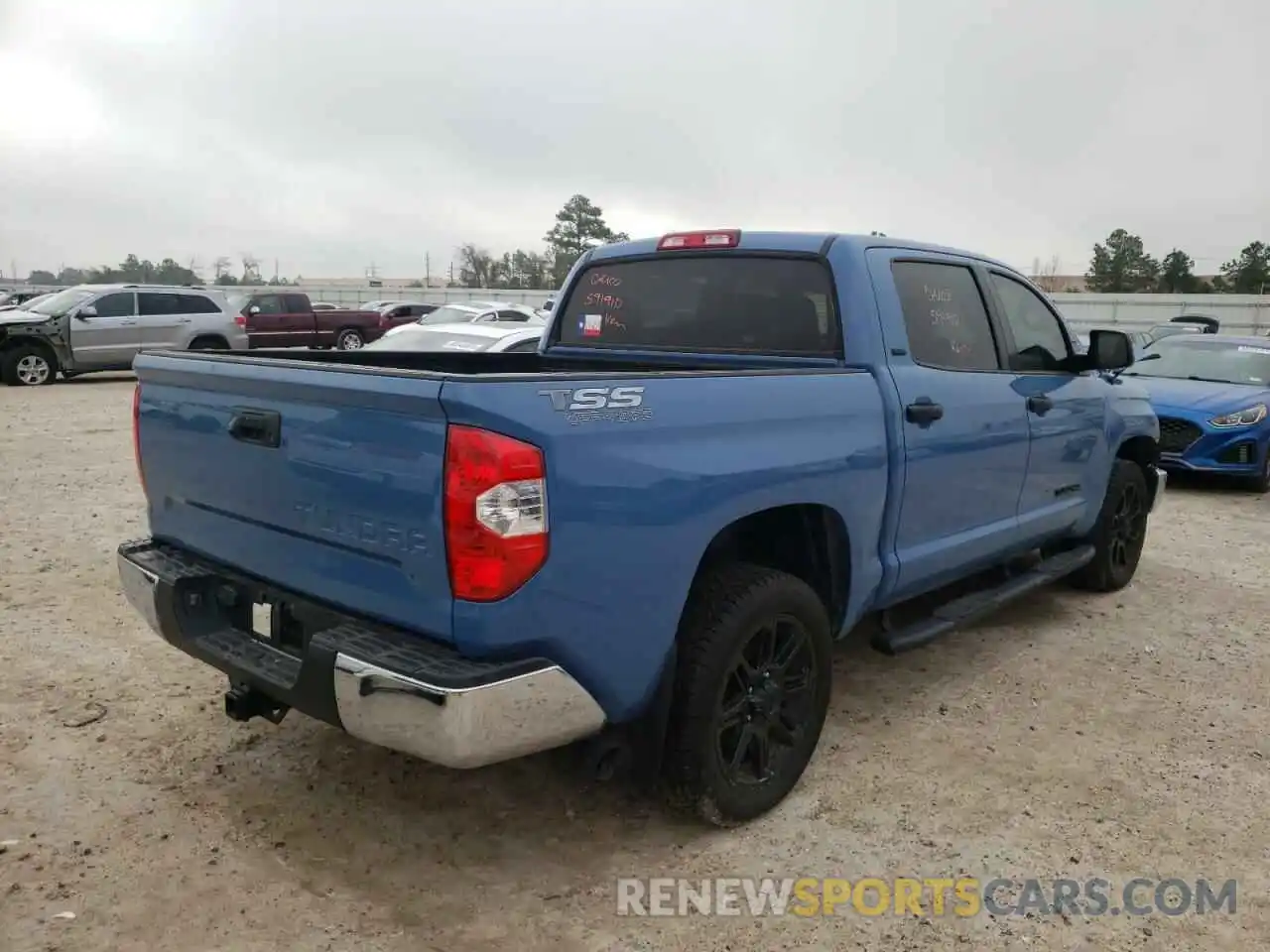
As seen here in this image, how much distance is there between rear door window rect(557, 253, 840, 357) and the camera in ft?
12.7

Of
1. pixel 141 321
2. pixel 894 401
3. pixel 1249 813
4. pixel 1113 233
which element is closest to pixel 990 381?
pixel 894 401

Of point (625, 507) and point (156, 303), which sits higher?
point (156, 303)

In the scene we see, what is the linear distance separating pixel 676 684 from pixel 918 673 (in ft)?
7.11

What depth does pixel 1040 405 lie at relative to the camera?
469 centimetres

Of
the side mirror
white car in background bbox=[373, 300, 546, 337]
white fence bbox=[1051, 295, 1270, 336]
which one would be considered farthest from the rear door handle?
white fence bbox=[1051, 295, 1270, 336]

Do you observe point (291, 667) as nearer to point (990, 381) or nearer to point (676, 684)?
point (676, 684)

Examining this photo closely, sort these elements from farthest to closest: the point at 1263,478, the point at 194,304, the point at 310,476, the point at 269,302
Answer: the point at 269,302 < the point at 194,304 < the point at 1263,478 < the point at 310,476

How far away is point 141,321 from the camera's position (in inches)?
668

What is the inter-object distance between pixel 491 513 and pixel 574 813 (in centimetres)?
141

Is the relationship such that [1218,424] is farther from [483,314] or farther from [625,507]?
[483,314]

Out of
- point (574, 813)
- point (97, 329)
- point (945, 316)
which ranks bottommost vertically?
point (574, 813)

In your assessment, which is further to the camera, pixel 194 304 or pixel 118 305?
pixel 194 304

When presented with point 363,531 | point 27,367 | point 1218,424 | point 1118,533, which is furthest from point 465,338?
point 363,531

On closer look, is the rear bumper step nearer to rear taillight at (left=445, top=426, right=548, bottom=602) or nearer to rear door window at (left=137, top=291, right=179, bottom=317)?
rear taillight at (left=445, top=426, right=548, bottom=602)
